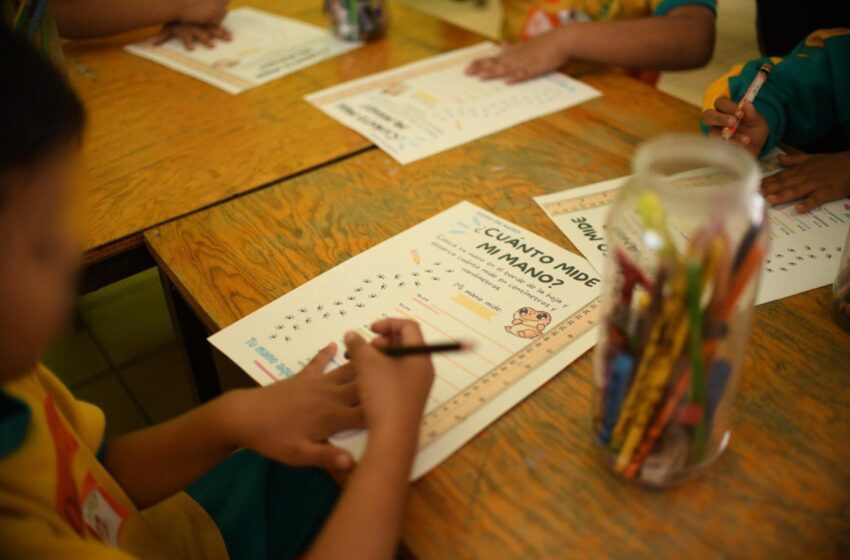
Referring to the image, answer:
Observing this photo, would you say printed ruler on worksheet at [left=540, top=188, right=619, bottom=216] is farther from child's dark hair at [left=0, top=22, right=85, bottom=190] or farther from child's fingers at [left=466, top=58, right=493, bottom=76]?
child's dark hair at [left=0, top=22, right=85, bottom=190]

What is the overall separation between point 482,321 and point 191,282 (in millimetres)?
335

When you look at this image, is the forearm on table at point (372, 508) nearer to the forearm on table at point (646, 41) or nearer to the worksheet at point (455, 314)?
the worksheet at point (455, 314)

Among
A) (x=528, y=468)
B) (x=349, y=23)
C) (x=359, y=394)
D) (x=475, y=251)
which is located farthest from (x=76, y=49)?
(x=528, y=468)

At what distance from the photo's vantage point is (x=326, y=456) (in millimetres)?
575

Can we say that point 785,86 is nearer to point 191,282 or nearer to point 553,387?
point 553,387

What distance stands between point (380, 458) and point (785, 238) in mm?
564

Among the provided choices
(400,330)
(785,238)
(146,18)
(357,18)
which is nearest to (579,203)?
(785,238)

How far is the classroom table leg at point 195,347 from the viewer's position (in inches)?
37.8

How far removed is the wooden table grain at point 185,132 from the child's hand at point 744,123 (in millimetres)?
500

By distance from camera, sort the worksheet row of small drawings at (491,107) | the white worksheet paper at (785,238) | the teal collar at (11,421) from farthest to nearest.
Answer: the worksheet row of small drawings at (491,107) → the white worksheet paper at (785,238) → the teal collar at (11,421)

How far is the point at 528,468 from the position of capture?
56 cm

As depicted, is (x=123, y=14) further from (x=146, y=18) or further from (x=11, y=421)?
(x=11, y=421)

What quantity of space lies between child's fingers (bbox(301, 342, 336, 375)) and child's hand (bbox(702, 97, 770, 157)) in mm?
615

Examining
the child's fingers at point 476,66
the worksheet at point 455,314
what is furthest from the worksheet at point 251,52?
the worksheet at point 455,314
